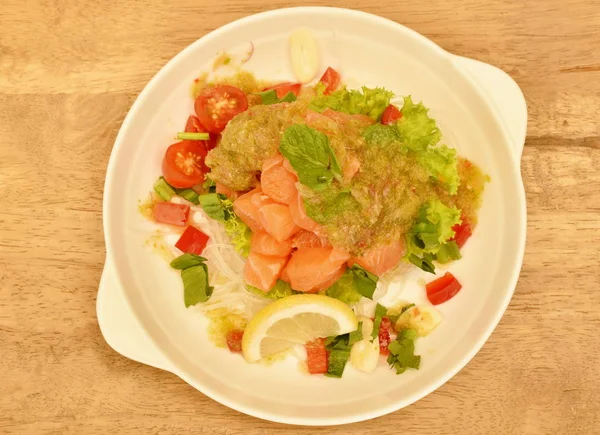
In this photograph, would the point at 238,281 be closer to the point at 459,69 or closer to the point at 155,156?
the point at 155,156

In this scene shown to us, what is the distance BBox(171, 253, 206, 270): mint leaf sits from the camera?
3.45m

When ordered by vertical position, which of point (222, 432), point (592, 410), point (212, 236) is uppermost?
point (212, 236)

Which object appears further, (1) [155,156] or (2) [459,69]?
(1) [155,156]

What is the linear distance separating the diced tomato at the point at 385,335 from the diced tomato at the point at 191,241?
124 centimetres

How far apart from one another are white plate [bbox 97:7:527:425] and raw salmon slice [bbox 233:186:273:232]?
2.12 feet

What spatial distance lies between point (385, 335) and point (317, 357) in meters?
0.44

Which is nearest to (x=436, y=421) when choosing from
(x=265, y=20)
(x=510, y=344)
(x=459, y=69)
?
(x=510, y=344)

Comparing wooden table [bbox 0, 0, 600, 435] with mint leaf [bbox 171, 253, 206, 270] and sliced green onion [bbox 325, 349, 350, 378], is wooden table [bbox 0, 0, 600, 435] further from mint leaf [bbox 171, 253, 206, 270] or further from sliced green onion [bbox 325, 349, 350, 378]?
mint leaf [bbox 171, 253, 206, 270]

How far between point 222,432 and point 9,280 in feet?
5.35

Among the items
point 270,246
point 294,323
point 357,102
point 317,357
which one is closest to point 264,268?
point 270,246

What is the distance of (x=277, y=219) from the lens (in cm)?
308

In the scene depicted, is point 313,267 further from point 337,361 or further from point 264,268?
point 337,361

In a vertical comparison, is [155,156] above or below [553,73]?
below

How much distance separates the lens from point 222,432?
345cm
